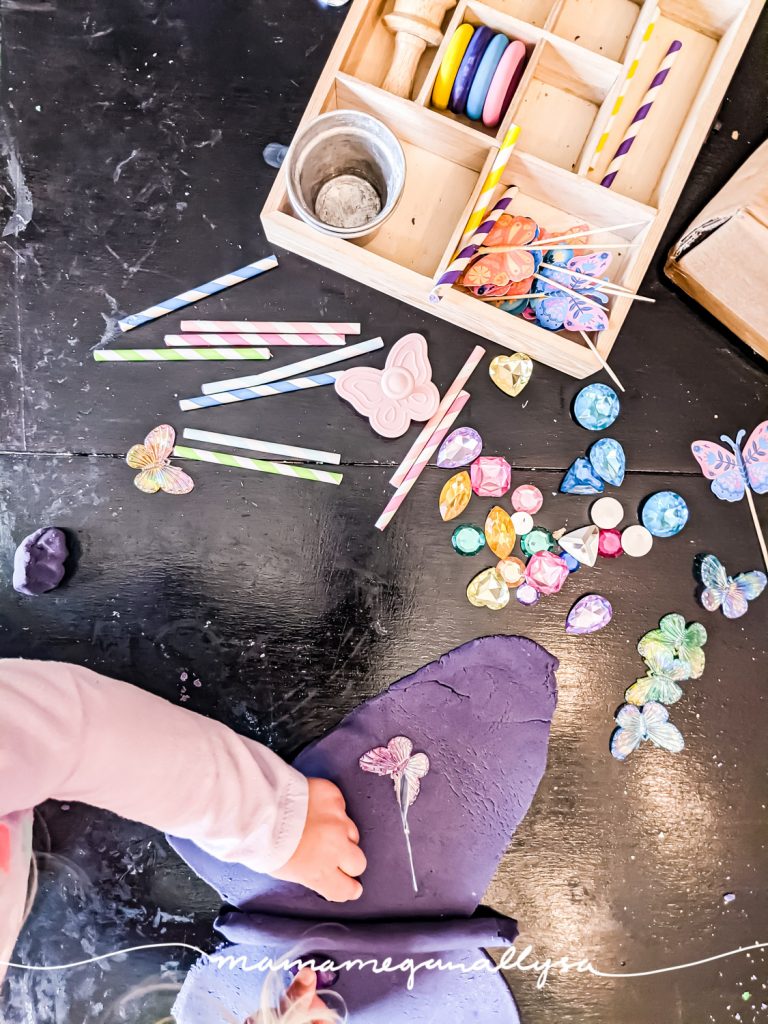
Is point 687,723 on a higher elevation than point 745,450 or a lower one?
lower

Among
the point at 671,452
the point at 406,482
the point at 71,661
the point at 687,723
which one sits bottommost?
the point at 71,661

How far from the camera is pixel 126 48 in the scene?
0.86m

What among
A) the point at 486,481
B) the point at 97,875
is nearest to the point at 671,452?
the point at 486,481

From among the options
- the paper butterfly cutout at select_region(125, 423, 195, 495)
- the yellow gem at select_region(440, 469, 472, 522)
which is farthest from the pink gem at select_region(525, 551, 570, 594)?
the paper butterfly cutout at select_region(125, 423, 195, 495)

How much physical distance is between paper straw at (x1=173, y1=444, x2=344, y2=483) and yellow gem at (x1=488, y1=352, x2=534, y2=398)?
0.22 meters

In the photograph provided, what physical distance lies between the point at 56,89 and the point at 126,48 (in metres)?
0.10

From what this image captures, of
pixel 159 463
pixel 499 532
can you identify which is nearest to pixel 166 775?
pixel 159 463

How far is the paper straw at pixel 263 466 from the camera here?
843mm

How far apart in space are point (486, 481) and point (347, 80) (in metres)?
0.47

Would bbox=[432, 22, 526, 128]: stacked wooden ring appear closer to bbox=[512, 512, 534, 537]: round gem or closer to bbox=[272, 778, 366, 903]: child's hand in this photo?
bbox=[512, 512, 534, 537]: round gem

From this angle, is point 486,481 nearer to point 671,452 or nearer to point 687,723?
point 671,452

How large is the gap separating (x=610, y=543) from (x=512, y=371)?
9.3 inches

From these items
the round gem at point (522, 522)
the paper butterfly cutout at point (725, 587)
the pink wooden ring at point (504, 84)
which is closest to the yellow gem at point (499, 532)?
the round gem at point (522, 522)

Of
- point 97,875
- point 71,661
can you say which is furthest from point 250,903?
point 71,661
